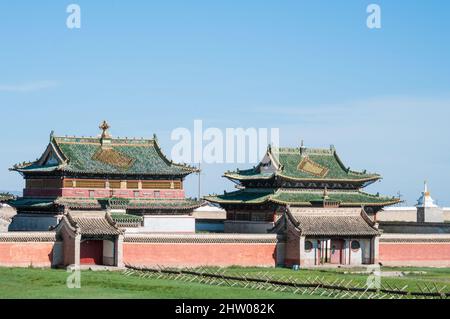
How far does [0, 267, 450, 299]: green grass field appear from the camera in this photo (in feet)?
177

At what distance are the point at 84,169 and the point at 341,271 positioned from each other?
23.9 meters

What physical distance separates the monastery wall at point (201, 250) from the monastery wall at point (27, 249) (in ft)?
14.7

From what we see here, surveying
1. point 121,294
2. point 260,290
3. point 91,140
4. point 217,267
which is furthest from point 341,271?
point 91,140

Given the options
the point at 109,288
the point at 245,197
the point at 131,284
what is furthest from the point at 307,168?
the point at 109,288

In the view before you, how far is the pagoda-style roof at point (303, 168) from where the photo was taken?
90125 millimetres

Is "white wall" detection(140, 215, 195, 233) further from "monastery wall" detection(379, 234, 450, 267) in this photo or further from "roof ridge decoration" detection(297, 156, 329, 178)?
"monastery wall" detection(379, 234, 450, 267)

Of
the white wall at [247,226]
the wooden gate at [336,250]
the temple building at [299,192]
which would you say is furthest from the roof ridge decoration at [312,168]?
the wooden gate at [336,250]

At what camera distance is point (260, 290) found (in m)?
57.0

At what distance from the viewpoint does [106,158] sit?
88.7 meters

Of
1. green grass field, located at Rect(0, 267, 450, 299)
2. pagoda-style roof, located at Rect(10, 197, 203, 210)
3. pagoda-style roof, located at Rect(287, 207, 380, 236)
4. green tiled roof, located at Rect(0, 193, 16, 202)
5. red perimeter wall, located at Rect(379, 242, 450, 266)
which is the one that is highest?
green tiled roof, located at Rect(0, 193, 16, 202)

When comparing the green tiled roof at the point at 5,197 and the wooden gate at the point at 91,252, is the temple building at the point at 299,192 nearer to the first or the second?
the wooden gate at the point at 91,252

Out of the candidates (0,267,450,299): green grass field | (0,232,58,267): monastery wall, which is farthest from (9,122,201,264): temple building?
(0,267,450,299): green grass field

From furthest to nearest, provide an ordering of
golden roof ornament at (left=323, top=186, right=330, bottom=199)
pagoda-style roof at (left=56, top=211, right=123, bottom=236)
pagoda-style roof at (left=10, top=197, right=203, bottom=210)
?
pagoda-style roof at (left=10, top=197, right=203, bottom=210), golden roof ornament at (left=323, top=186, right=330, bottom=199), pagoda-style roof at (left=56, top=211, right=123, bottom=236)
